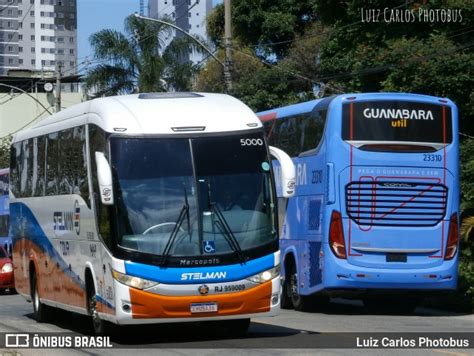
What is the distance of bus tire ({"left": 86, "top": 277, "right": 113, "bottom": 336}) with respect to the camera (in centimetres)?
1478

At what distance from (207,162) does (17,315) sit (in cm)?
868

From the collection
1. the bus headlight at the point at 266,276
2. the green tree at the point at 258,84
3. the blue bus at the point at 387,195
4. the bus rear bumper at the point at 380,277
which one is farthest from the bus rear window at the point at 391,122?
the green tree at the point at 258,84

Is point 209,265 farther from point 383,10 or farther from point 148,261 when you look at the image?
point 383,10

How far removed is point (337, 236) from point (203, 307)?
5587 mm

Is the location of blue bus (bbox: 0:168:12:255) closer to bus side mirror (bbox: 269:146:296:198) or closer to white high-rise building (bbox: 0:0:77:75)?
bus side mirror (bbox: 269:146:296:198)

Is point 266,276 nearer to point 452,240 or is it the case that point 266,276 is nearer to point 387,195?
point 387,195

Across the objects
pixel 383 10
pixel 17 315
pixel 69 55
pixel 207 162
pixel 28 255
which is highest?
pixel 69 55

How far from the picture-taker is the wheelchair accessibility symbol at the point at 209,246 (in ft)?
44.8

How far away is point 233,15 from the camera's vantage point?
51.8 meters

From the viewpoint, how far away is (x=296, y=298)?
20859mm

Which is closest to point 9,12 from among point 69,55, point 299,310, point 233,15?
point 69,55

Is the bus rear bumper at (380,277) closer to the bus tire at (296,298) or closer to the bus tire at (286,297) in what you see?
the bus tire at (296,298)

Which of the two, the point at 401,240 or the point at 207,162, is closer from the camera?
the point at 207,162

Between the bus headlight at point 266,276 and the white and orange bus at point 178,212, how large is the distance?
2cm
